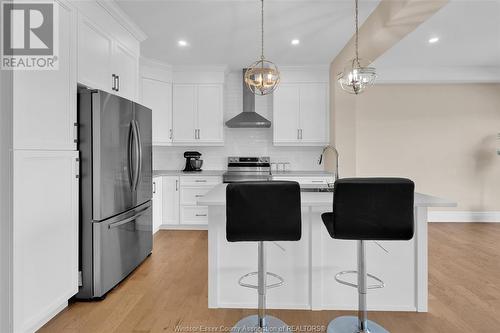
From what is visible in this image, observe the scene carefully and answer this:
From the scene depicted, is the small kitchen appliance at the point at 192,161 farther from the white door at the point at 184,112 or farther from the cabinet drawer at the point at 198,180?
the cabinet drawer at the point at 198,180

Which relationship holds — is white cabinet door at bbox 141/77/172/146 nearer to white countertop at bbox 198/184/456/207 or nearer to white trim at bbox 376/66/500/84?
white countertop at bbox 198/184/456/207

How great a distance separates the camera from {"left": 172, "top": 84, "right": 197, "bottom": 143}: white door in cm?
492

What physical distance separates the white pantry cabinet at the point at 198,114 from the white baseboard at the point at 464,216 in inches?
155

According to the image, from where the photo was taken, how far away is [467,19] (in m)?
3.15

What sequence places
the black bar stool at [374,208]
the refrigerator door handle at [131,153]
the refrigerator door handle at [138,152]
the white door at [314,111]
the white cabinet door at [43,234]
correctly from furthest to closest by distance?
the white door at [314,111] → the refrigerator door handle at [138,152] → the refrigerator door handle at [131,153] → the white cabinet door at [43,234] → the black bar stool at [374,208]

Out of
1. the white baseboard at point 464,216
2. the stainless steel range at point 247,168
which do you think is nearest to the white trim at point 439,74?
the white baseboard at point 464,216

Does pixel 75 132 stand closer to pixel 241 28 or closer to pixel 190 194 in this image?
pixel 241 28

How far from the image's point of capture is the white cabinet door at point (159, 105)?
4602mm

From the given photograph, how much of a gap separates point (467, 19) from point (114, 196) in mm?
3985

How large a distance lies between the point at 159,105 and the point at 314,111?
8.24 feet

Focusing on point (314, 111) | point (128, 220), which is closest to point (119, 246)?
point (128, 220)

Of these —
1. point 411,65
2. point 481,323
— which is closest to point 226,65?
point 411,65

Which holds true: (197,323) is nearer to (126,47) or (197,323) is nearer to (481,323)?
(481,323)

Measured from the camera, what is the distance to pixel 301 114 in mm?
4863
